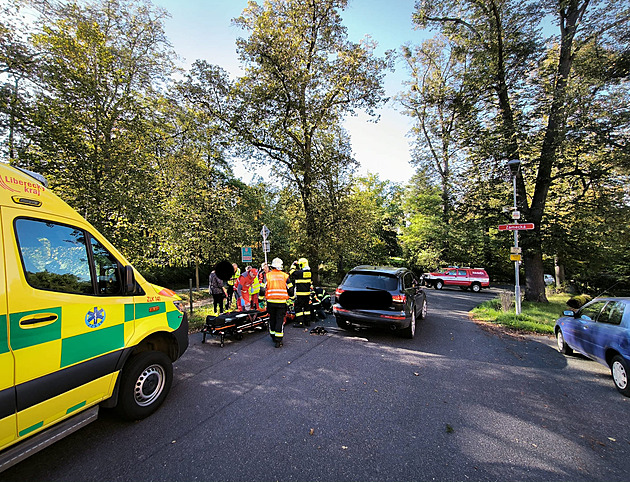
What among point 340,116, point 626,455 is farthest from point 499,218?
point 626,455

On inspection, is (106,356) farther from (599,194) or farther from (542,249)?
(599,194)

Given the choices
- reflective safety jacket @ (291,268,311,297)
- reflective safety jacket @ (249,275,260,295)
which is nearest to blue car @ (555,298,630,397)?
reflective safety jacket @ (291,268,311,297)

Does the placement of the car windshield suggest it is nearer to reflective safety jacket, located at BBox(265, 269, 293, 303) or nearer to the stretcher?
reflective safety jacket, located at BBox(265, 269, 293, 303)

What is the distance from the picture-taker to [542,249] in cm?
1188

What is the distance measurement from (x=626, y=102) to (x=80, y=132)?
663 inches

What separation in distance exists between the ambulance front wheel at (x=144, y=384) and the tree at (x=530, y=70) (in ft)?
44.3

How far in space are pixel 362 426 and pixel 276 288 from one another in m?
3.37

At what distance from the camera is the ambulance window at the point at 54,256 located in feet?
7.66

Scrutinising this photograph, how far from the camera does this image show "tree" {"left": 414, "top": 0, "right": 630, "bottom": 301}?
35.4 ft

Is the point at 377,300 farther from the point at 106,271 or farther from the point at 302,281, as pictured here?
the point at 106,271

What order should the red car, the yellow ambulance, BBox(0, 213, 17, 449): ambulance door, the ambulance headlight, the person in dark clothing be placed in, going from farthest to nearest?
the red car, the person in dark clothing, the ambulance headlight, the yellow ambulance, BBox(0, 213, 17, 449): ambulance door

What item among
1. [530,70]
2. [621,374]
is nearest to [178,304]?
[621,374]

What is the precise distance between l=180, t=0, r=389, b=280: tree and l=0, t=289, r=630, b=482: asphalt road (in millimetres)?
9806

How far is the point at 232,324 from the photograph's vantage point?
20.3ft
